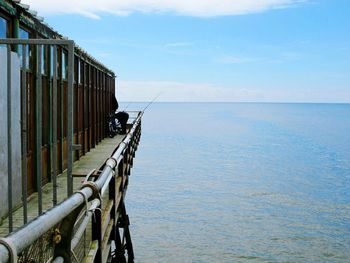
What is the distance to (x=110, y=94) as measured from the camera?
29.4 metres

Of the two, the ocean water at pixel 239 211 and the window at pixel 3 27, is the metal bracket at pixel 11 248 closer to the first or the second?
the window at pixel 3 27

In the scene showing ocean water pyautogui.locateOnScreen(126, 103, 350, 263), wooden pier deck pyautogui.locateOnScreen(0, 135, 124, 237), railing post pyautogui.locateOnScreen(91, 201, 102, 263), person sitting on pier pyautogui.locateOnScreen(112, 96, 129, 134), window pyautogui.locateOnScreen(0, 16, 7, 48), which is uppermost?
window pyautogui.locateOnScreen(0, 16, 7, 48)

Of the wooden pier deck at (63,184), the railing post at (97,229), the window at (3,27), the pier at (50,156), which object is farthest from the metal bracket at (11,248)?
the window at (3,27)

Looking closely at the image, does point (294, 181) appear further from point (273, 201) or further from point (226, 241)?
point (226, 241)

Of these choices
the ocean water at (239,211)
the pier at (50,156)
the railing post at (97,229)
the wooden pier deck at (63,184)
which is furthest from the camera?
the ocean water at (239,211)

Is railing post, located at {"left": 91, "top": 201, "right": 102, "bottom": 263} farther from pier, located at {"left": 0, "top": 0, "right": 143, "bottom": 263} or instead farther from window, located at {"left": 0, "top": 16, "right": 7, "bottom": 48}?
window, located at {"left": 0, "top": 16, "right": 7, "bottom": 48}

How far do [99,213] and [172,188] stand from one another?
1153 inches

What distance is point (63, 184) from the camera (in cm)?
1171

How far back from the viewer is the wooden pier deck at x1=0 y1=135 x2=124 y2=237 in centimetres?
785

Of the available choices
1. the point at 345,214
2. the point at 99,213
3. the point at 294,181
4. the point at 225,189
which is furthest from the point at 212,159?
the point at 99,213

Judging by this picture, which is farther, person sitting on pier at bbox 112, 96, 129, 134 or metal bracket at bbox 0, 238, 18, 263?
person sitting on pier at bbox 112, 96, 129, 134

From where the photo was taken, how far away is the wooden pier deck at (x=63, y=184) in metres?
7.85

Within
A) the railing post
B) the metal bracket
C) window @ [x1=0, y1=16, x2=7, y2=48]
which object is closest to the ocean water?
Answer: window @ [x1=0, y1=16, x2=7, y2=48]

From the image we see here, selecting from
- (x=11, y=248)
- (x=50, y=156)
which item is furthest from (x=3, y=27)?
(x=11, y=248)
